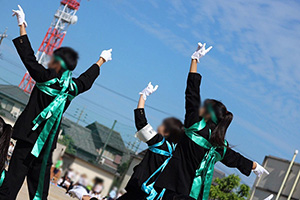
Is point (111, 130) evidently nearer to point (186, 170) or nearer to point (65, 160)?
point (65, 160)

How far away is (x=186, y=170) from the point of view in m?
4.48

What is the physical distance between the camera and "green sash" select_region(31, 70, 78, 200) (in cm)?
443

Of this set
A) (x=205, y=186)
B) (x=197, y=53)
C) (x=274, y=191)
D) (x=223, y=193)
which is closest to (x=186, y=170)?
(x=205, y=186)

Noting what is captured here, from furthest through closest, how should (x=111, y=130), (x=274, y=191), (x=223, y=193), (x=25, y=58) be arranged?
(x=223, y=193) < (x=274, y=191) < (x=111, y=130) < (x=25, y=58)

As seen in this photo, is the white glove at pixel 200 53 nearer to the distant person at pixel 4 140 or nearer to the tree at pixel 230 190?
the distant person at pixel 4 140

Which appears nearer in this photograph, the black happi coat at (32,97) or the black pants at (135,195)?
the black happi coat at (32,97)

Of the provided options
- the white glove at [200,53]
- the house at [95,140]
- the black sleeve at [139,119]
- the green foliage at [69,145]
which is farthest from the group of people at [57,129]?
the house at [95,140]

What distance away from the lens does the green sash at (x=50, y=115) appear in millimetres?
4434

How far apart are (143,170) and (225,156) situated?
3.35 feet

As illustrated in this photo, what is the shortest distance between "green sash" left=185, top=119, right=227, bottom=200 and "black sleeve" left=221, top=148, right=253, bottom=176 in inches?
3.1

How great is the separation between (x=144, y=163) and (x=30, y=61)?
67.6 inches

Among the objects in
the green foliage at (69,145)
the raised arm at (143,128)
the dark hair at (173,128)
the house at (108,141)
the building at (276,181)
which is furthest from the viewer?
the building at (276,181)

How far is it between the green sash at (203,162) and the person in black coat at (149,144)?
2.34ft

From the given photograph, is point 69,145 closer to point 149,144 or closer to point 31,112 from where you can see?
point 149,144
